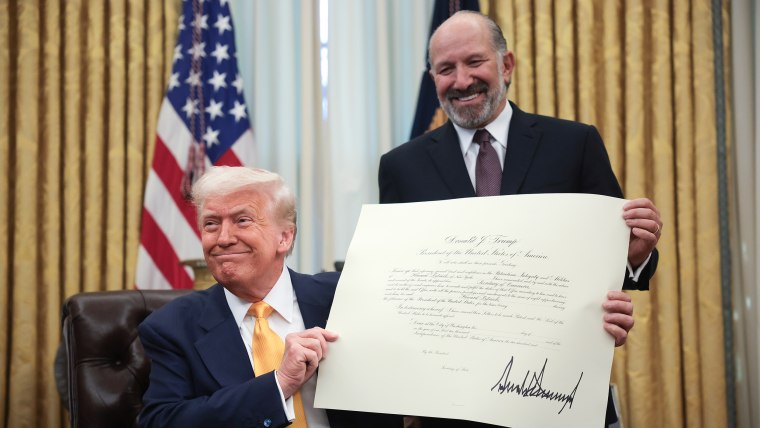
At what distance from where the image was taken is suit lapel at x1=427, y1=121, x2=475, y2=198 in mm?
2449

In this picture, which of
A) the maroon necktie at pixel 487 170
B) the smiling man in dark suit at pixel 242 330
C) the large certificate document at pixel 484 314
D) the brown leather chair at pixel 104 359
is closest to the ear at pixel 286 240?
the smiling man in dark suit at pixel 242 330

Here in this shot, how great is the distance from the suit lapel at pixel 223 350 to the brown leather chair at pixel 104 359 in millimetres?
762

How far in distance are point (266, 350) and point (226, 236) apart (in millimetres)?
332

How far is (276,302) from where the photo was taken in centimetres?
225

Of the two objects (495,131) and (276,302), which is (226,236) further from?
(495,131)

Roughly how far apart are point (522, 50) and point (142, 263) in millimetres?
2609

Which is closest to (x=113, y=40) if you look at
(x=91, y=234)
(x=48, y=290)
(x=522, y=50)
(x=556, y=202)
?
(x=91, y=234)

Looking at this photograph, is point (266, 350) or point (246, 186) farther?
point (246, 186)

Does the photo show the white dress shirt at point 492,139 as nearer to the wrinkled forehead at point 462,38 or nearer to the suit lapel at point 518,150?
the suit lapel at point 518,150

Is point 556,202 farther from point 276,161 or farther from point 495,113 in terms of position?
point 276,161

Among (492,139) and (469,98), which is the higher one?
(469,98)

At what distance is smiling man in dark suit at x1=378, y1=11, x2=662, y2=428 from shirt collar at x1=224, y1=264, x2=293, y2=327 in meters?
0.52

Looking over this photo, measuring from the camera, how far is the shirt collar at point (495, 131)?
2541mm

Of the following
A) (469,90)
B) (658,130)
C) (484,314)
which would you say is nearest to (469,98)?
(469,90)
